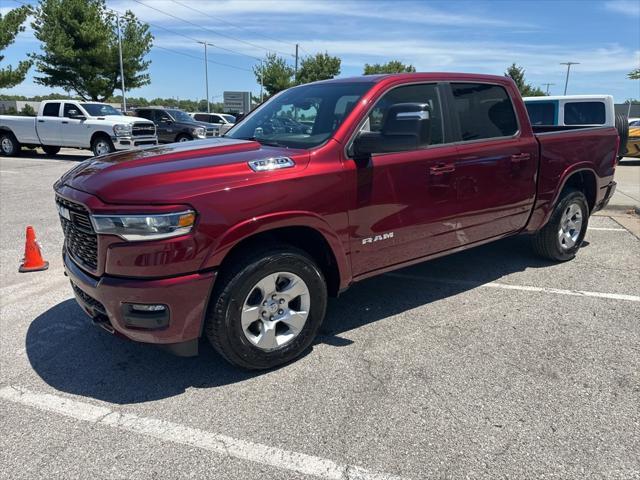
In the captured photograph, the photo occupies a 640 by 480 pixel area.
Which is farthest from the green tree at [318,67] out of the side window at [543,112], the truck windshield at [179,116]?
the side window at [543,112]

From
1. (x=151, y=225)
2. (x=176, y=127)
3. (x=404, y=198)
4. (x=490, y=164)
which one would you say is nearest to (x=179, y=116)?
(x=176, y=127)

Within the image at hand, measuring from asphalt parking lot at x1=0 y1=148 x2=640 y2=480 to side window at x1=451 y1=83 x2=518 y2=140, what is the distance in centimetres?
150

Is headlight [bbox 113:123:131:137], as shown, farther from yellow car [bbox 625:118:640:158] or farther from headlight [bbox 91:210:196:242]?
yellow car [bbox 625:118:640:158]

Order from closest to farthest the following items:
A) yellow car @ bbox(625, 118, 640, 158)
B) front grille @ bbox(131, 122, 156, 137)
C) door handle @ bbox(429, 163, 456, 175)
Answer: door handle @ bbox(429, 163, 456, 175)
front grille @ bbox(131, 122, 156, 137)
yellow car @ bbox(625, 118, 640, 158)

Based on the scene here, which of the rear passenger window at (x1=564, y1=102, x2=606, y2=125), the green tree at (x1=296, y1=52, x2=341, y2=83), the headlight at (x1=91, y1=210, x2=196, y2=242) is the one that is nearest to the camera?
the headlight at (x1=91, y1=210, x2=196, y2=242)

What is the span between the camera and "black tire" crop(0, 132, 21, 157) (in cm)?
1834

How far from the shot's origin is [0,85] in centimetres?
2397

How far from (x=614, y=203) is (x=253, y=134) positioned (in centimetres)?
809

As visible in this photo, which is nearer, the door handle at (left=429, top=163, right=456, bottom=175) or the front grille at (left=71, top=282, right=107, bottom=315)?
the front grille at (left=71, top=282, right=107, bottom=315)

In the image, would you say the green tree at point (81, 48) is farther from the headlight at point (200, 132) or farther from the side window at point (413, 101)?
the side window at point (413, 101)

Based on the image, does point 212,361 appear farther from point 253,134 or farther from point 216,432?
point 253,134

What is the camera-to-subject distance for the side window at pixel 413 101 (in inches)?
147

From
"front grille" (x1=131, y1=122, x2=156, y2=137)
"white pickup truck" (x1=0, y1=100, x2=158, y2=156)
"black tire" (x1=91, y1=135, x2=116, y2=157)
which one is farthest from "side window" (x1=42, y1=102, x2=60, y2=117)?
"front grille" (x1=131, y1=122, x2=156, y2=137)

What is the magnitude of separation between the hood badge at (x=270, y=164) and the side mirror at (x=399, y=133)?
0.52 metres
